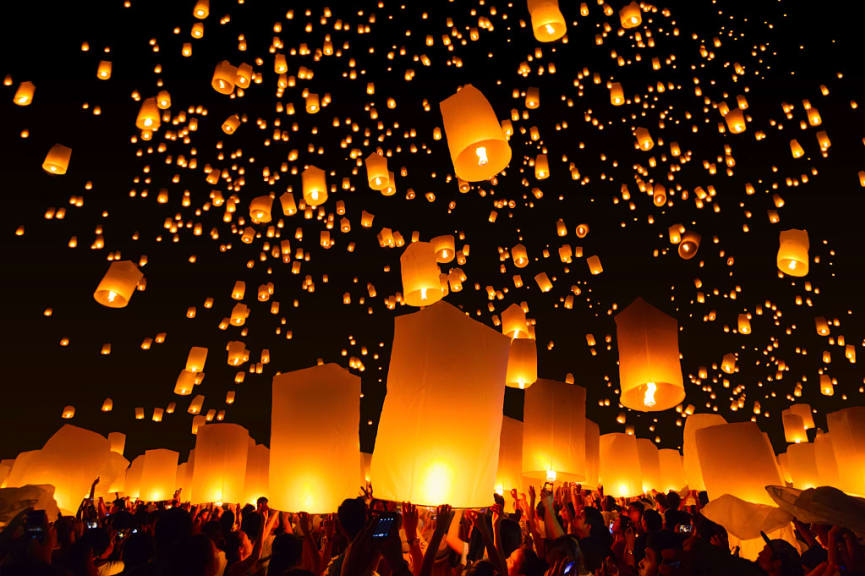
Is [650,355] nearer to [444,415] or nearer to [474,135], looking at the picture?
[474,135]

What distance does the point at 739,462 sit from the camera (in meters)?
5.27

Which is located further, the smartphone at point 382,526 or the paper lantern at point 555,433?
the paper lantern at point 555,433

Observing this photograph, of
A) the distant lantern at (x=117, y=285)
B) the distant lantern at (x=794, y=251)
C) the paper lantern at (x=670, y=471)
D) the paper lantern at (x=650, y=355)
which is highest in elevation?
the distant lantern at (x=794, y=251)

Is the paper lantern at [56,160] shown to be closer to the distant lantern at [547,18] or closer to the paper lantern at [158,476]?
the paper lantern at [158,476]

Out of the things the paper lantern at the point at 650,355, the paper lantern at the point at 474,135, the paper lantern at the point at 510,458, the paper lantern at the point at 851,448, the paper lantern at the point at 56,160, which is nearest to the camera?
the paper lantern at the point at 474,135

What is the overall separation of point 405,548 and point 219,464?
7.53 feet

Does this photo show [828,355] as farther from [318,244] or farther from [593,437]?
[318,244]

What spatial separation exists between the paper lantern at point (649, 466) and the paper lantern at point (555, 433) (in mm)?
4781

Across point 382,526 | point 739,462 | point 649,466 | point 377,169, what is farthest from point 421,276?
point 649,466

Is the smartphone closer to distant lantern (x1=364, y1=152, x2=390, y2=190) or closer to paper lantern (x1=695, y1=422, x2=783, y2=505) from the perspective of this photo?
paper lantern (x1=695, y1=422, x2=783, y2=505)

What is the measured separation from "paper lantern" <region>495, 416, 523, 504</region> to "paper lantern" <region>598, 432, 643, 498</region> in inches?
64.5

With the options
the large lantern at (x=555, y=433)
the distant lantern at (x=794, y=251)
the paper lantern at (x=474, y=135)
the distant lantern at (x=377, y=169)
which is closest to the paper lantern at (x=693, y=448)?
the distant lantern at (x=794, y=251)

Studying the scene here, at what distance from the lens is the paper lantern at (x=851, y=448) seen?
232 inches

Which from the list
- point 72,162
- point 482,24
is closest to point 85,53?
point 72,162
